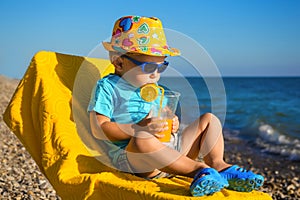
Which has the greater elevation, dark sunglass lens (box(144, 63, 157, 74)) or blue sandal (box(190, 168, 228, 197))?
dark sunglass lens (box(144, 63, 157, 74))

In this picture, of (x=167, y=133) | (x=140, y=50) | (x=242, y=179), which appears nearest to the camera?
(x=242, y=179)

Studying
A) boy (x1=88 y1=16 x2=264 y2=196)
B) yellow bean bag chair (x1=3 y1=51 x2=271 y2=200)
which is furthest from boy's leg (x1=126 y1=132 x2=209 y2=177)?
yellow bean bag chair (x1=3 y1=51 x2=271 y2=200)

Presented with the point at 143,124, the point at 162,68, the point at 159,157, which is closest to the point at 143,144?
the point at 159,157

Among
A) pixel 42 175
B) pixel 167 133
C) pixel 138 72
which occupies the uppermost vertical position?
pixel 138 72

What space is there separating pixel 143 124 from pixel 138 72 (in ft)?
1.58

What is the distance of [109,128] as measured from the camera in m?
3.22

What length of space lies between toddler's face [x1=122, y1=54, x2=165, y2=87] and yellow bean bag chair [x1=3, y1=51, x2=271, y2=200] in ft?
2.06

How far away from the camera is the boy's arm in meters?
3.22

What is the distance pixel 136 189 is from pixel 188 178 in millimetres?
531

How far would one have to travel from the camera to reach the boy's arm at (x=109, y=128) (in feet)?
10.6

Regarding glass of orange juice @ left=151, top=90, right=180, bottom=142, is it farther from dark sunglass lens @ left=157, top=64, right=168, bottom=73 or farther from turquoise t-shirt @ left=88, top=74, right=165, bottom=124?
dark sunglass lens @ left=157, top=64, right=168, bottom=73

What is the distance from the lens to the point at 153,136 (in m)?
2.98

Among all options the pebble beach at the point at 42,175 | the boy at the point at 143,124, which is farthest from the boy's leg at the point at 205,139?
the pebble beach at the point at 42,175

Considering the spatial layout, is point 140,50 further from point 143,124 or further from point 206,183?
point 206,183
